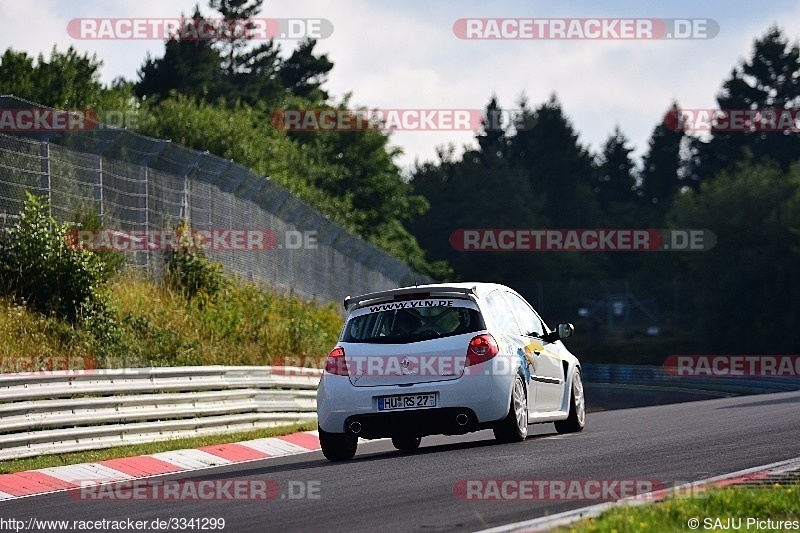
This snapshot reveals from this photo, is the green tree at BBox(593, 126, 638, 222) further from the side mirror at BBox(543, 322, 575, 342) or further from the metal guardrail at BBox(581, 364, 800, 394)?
the side mirror at BBox(543, 322, 575, 342)

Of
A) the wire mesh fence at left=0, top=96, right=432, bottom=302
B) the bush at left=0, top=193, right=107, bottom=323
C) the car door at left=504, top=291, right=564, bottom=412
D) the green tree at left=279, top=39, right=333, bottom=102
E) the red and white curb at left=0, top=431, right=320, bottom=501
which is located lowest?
the red and white curb at left=0, top=431, right=320, bottom=501

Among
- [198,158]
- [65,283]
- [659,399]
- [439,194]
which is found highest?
[439,194]

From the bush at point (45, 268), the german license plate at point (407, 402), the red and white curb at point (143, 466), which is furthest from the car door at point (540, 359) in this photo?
the bush at point (45, 268)

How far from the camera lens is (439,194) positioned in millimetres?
123562

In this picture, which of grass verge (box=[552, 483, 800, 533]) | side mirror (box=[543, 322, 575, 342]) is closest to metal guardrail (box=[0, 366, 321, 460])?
side mirror (box=[543, 322, 575, 342])

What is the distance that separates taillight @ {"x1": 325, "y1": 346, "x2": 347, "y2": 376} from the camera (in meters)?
13.5

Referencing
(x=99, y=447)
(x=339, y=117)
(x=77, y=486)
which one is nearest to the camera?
(x=77, y=486)

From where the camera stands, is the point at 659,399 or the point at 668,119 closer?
the point at 659,399

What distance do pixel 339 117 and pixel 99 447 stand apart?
66116 mm

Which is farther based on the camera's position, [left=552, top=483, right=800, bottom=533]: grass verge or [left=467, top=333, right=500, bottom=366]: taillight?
[left=467, top=333, right=500, bottom=366]: taillight

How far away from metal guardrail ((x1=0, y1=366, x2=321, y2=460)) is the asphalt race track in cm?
191

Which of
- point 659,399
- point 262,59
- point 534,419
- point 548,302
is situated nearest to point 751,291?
point 548,302

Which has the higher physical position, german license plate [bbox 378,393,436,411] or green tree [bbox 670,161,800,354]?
green tree [bbox 670,161,800,354]

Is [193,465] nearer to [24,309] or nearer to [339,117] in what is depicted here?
[24,309]
